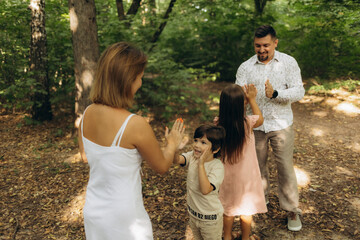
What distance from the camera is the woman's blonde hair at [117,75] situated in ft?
5.13

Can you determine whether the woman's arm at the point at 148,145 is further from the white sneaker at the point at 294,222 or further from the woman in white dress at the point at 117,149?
the white sneaker at the point at 294,222

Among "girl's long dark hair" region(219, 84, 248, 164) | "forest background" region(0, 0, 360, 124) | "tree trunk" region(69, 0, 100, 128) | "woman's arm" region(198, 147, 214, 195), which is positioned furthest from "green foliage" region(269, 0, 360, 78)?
"woman's arm" region(198, 147, 214, 195)

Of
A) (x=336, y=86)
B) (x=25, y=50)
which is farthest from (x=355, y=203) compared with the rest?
(x=25, y=50)

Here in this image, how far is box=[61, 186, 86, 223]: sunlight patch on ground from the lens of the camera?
3.73 meters

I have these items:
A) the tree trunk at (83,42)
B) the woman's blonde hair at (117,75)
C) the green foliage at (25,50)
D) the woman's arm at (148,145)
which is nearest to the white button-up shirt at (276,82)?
the woman's arm at (148,145)

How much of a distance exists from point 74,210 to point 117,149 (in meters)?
2.90

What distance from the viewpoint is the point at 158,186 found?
4.50 meters

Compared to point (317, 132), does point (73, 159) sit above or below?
above

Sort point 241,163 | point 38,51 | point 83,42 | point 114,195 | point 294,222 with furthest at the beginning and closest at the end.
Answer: point 38,51 < point 83,42 < point 294,222 < point 241,163 < point 114,195

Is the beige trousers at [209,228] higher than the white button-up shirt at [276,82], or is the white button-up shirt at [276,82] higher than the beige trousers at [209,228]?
the white button-up shirt at [276,82]

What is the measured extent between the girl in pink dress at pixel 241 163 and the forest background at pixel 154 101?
2.95 ft

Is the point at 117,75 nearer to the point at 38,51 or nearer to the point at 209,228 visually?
the point at 209,228

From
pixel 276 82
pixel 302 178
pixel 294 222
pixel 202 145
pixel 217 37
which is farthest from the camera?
pixel 217 37

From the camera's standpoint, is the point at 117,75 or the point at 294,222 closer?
the point at 117,75
